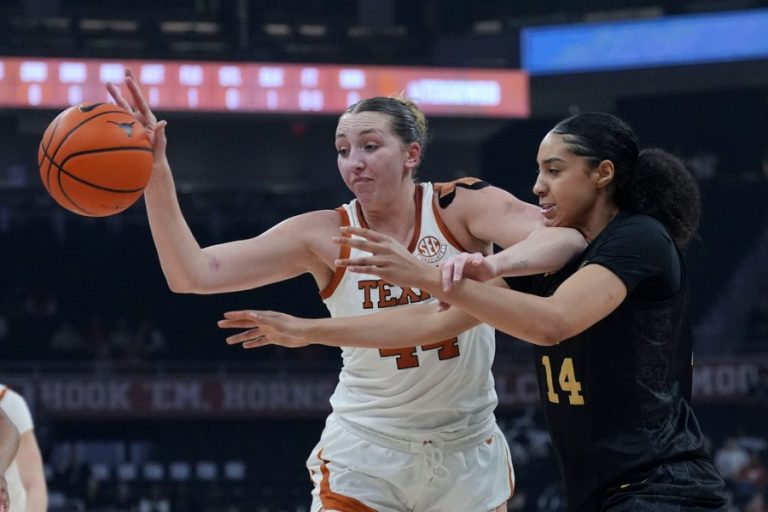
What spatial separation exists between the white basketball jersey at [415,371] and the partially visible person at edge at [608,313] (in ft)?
1.57

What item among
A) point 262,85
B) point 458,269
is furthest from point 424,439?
point 262,85

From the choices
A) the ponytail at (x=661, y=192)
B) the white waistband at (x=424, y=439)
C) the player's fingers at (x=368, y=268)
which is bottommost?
the white waistband at (x=424, y=439)

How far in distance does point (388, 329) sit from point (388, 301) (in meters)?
0.43

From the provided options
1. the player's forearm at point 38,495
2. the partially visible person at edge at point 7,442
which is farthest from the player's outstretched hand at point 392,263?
the player's forearm at point 38,495

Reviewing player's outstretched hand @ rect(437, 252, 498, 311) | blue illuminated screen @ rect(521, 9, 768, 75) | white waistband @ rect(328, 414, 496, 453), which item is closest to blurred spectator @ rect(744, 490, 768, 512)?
blue illuminated screen @ rect(521, 9, 768, 75)

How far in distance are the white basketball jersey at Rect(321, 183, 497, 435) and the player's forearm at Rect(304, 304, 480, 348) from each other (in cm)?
34

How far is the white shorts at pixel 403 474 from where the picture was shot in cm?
360

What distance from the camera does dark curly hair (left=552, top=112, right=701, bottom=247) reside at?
9.81 ft

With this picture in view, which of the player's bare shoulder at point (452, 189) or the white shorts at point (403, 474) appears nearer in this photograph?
the white shorts at point (403, 474)

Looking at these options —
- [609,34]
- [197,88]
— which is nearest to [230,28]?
[197,88]

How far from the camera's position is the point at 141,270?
1811cm

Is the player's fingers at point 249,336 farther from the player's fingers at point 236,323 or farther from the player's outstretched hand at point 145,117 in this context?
the player's outstretched hand at point 145,117

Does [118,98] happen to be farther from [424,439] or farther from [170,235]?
[424,439]

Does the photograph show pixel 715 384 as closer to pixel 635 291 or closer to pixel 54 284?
pixel 54 284
